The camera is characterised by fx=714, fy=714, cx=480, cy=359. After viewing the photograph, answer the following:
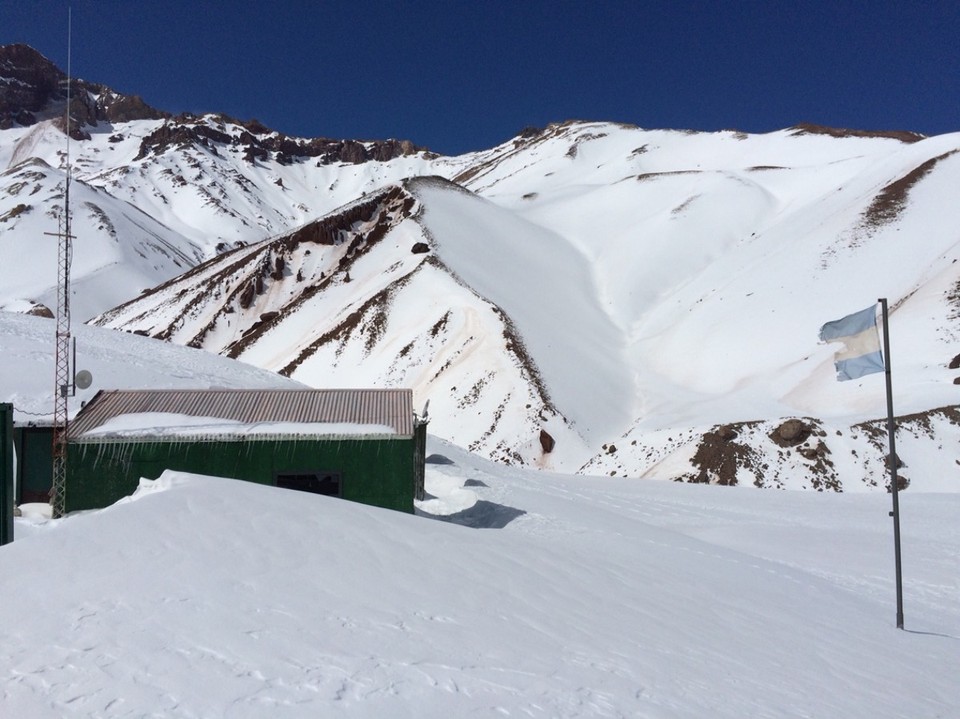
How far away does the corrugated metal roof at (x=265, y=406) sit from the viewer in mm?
16750

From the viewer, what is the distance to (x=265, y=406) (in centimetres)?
1761

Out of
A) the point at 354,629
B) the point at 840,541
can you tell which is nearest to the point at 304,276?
the point at 840,541

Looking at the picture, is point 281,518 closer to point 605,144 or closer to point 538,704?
point 538,704

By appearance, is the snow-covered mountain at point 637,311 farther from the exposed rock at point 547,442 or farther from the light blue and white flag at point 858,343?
the light blue and white flag at point 858,343

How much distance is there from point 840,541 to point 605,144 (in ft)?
395

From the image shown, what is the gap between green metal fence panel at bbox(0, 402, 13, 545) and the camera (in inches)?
527

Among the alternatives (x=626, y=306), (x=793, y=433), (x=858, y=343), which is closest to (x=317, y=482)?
(x=858, y=343)

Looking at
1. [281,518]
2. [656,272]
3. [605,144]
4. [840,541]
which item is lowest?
[840,541]

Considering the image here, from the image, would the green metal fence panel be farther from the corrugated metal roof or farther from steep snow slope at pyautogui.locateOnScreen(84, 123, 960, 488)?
steep snow slope at pyautogui.locateOnScreen(84, 123, 960, 488)

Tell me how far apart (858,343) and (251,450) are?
12144 millimetres

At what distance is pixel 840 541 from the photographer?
17500 millimetres

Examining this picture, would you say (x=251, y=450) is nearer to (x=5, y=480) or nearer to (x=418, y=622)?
(x=5, y=480)

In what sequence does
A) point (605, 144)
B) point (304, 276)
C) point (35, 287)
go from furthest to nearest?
point (605, 144)
point (35, 287)
point (304, 276)

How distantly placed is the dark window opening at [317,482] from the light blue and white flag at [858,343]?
10.6 meters
